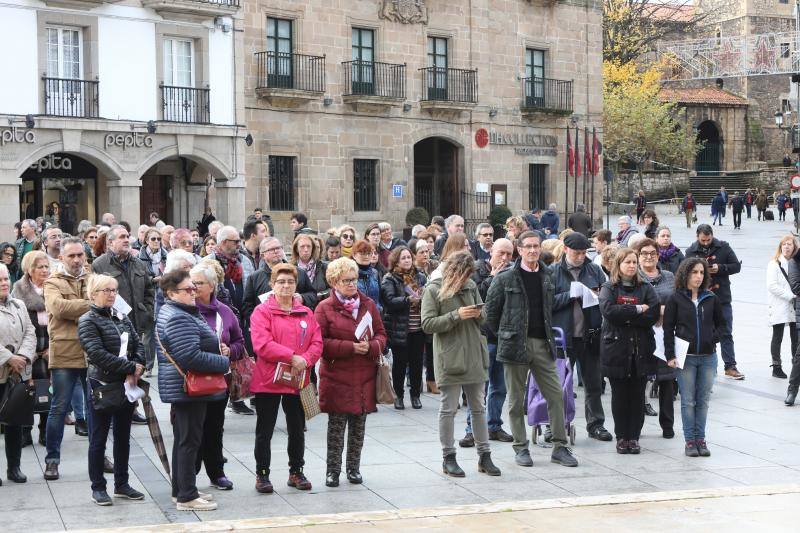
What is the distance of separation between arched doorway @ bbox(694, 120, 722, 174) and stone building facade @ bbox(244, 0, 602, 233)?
3258cm

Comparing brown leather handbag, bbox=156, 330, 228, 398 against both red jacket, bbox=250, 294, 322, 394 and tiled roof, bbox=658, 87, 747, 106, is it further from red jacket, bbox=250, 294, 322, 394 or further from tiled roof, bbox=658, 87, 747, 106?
tiled roof, bbox=658, 87, 747, 106

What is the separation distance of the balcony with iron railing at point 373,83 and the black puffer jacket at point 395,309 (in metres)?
19.6

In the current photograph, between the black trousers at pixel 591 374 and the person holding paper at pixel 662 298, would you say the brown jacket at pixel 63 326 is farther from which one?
the person holding paper at pixel 662 298

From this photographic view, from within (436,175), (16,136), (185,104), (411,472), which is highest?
(185,104)

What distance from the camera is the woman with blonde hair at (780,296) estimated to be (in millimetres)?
14430

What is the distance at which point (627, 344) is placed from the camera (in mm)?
10727

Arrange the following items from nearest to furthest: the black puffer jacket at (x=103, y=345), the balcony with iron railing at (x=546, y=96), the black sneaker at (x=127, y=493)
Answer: the black puffer jacket at (x=103, y=345)
the black sneaker at (x=127, y=493)
the balcony with iron railing at (x=546, y=96)

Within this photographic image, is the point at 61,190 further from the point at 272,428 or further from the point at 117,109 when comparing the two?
the point at 272,428

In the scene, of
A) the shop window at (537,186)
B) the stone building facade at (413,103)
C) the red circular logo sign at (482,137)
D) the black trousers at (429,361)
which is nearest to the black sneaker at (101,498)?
the black trousers at (429,361)

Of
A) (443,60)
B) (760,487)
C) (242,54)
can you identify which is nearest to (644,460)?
(760,487)

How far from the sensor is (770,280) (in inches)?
574

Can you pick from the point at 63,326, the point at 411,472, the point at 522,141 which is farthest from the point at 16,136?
the point at 411,472

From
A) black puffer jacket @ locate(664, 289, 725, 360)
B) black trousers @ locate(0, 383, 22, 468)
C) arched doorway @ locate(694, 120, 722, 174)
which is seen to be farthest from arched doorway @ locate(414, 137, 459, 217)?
arched doorway @ locate(694, 120, 722, 174)

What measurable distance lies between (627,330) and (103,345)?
15.1 feet
